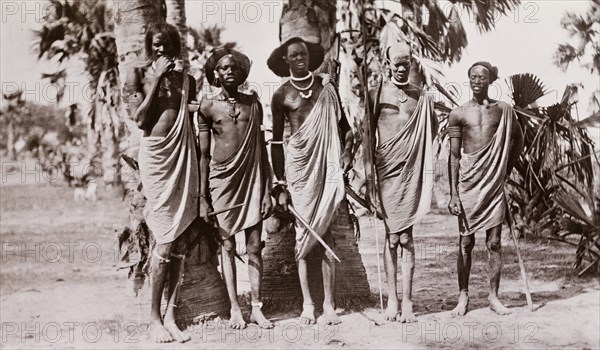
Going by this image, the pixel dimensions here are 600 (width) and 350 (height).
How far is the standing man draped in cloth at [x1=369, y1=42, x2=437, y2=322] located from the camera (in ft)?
15.5

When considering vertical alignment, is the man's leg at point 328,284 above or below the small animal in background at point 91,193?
below

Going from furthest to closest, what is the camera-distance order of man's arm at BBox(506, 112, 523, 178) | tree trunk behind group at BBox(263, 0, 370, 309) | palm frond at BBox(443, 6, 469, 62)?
1. palm frond at BBox(443, 6, 469, 62)
2. tree trunk behind group at BBox(263, 0, 370, 309)
3. man's arm at BBox(506, 112, 523, 178)

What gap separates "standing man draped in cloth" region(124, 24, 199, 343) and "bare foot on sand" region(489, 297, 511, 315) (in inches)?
93.3

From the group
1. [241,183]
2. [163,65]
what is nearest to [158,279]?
[241,183]

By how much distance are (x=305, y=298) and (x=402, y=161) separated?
128 centimetres

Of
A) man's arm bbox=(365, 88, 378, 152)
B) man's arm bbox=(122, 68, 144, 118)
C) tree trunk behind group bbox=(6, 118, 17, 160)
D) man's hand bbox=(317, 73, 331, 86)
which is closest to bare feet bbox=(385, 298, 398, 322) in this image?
man's arm bbox=(365, 88, 378, 152)

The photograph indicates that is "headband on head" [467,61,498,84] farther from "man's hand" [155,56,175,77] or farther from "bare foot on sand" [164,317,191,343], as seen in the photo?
"bare foot on sand" [164,317,191,343]

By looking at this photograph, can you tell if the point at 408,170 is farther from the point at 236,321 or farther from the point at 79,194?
the point at 79,194

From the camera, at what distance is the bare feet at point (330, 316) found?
182 inches

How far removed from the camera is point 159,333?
438 centimetres

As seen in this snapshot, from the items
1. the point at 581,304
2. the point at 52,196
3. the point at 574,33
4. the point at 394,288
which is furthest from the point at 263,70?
the point at 52,196

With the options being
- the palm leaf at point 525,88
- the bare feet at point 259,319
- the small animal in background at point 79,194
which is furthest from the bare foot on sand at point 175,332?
the small animal in background at point 79,194

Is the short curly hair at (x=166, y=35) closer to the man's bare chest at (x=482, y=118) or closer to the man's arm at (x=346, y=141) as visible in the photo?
the man's arm at (x=346, y=141)

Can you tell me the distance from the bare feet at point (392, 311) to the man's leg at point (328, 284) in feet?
1.23
